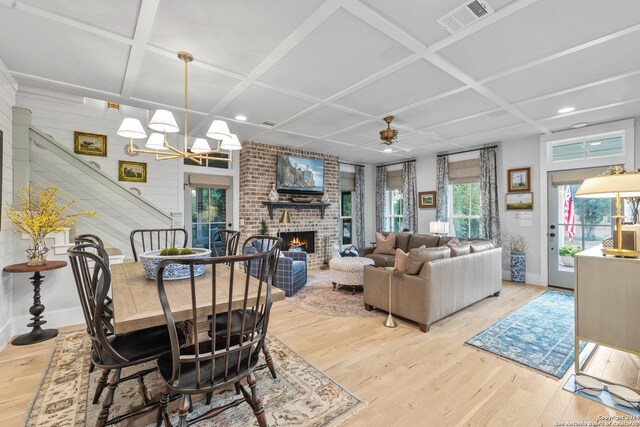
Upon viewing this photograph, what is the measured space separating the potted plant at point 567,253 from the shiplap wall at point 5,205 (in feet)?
24.7

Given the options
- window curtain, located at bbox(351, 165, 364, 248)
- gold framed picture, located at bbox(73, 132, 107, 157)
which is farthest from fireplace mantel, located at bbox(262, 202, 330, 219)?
gold framed picture, located at bbox(73, 132, 107, 157)

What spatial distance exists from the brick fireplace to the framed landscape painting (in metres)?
3.74

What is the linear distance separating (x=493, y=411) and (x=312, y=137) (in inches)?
182

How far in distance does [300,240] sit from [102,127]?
13.6 ft

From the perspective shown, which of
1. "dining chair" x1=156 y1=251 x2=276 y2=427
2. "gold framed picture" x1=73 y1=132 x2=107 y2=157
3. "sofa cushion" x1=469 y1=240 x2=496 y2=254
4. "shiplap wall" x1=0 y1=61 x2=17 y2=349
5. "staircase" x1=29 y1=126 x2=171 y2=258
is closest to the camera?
"dining chair" x1=156 y1=251 x2=276 y2=427

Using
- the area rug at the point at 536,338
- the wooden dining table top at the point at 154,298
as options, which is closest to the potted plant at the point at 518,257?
the area rug at the point at 536,338

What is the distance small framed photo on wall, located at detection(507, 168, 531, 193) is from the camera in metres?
5.26

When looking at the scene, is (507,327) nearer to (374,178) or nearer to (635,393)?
(635,393)

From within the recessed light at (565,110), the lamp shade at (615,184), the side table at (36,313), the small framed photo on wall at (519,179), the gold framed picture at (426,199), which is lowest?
the side table at (36,313)

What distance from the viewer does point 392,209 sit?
802 centimetres

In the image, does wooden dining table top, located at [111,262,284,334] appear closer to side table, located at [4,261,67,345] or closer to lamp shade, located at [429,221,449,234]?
side table, located at [4,261,67,345]

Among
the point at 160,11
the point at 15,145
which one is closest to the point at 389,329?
the point at 160,11

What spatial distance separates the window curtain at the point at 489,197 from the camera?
18.5ft

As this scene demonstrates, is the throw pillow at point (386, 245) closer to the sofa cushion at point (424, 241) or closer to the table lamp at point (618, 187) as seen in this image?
the sofa cushion at point (424, 241)
